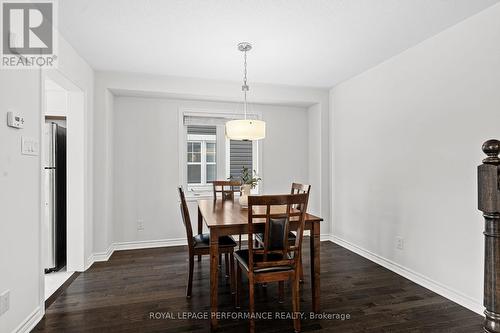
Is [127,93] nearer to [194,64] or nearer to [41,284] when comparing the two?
[194,64]

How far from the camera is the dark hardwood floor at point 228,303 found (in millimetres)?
2086

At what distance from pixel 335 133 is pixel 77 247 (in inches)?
148

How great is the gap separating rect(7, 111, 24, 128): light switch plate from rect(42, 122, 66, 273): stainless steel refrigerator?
4.40ft

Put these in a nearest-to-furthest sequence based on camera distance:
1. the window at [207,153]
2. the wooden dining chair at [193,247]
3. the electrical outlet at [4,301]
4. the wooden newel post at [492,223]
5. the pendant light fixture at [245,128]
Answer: the wooden newel post at [492,223] < the electrical outlet at [4,301] < the wooden dining chair at [193,247] < the pendant light fixture at [245,128] < the window at [207,153]

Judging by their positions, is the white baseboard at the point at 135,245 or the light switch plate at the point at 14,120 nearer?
the light switch plate at the point at 14,120

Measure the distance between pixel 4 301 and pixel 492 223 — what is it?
2.65 meters

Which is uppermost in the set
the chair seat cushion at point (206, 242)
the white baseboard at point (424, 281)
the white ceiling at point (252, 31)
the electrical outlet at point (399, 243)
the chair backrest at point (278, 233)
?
the white ceiling at point (252, 31)

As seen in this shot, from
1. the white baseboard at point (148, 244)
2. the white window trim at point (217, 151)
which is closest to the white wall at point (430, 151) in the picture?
the white window trim at point (217, 151)

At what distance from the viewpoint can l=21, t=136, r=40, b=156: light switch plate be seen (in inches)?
77.8

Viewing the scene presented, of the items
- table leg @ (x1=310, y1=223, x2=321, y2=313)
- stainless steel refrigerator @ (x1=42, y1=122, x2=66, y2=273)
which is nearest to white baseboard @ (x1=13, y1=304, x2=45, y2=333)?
stainless steel refrigerator @ (x1=42, y1=122, x2=66, y2=273)

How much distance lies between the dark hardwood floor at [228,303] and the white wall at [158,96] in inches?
29.9

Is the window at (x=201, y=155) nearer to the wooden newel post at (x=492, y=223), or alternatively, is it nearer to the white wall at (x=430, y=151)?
the white wall at (x=430, y=151)

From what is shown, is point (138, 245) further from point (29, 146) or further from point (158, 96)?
point (29, 146)

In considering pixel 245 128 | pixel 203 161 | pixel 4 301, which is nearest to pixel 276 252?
pixel 245 128
